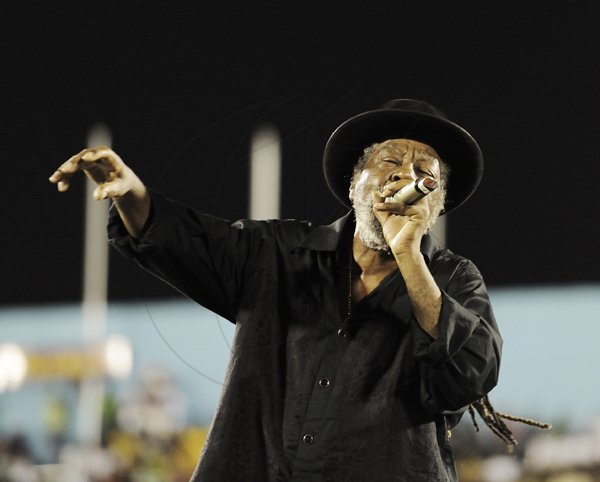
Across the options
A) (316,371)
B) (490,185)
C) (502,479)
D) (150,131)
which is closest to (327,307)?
(316,371)

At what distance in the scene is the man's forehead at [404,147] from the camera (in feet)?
11.0

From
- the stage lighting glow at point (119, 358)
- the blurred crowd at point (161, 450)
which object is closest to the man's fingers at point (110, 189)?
the blurred crowd at point (161, 450)

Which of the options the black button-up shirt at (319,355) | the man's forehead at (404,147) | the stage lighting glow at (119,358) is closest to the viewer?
the black button-up shirt at (319,355)

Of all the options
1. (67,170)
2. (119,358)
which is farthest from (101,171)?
(119,358)

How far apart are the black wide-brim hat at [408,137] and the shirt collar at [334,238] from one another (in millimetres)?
158

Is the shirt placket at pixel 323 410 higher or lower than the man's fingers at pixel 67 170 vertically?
lower

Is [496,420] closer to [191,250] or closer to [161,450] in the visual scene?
[191,250]

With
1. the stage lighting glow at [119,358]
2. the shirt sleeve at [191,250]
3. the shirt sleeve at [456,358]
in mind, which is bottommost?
the stage lighting glow at [119,358]

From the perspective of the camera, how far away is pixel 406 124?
342 centimetres

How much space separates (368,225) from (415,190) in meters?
0.34

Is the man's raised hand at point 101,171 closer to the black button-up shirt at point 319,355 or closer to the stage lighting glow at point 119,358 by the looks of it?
the black button-up shirt at point 319,355

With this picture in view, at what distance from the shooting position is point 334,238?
3395mm

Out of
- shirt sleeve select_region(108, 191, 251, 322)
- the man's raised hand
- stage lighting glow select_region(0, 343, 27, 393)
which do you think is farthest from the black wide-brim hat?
stage lighting glow select_region(0, 343, 27, 393)

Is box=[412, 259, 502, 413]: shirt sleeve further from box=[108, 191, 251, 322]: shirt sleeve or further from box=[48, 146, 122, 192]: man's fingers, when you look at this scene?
box=[48, 146, 122, 192]: man's fingers
